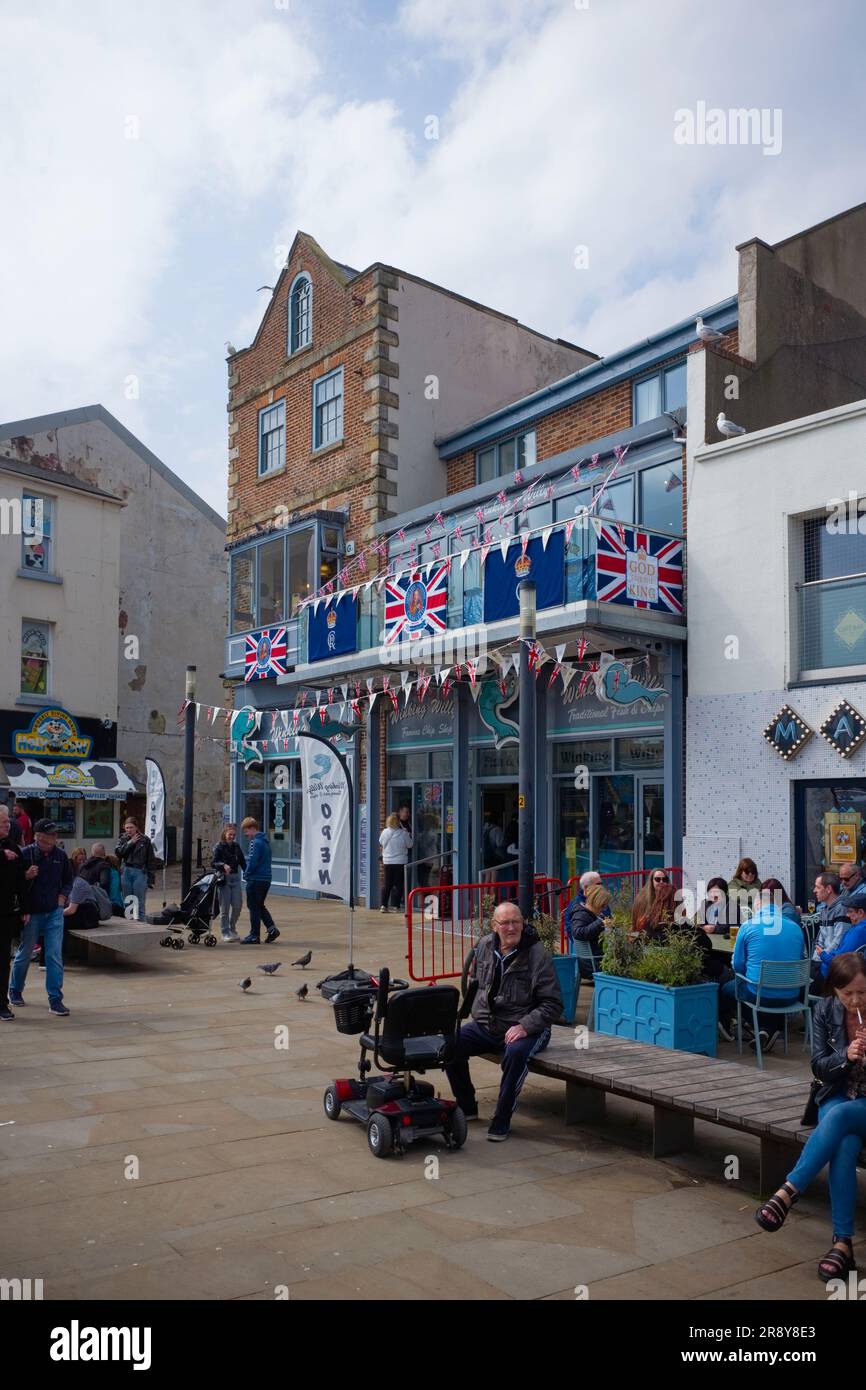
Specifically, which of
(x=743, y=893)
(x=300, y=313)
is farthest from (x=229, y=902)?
(x=300, y=313)

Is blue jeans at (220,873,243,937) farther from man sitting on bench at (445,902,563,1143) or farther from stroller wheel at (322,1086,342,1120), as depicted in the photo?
man sitting on bench at (445,902,563,1143)

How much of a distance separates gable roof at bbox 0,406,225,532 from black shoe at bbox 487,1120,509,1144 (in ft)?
84.6

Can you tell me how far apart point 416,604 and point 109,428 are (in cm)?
1883

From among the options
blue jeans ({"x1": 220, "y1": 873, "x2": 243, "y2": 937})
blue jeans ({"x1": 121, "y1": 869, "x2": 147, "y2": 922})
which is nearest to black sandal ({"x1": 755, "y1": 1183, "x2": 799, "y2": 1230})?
blue jeans ({"x1": 220, "y1": 873, "x2": 243, "y2": 937})

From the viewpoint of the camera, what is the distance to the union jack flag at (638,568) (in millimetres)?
14383

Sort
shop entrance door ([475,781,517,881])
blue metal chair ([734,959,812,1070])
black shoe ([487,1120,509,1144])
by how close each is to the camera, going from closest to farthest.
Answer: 1. black shoe ([487,1120,509,1144])
2. blue metal chair ([734,959,812,1070])
3. shop entrance door ([475,781,517,881])

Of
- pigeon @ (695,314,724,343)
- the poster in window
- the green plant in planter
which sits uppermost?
pigeon @ (695,314,724,343)

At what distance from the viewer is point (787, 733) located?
13.3m

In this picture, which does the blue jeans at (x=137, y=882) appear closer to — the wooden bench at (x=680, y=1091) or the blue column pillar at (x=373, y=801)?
the blue column pillar at (x=373, y=801)

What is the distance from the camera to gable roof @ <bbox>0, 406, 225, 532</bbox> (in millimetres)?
30484

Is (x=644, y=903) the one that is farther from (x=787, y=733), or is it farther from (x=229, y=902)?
(x=229, y=902)

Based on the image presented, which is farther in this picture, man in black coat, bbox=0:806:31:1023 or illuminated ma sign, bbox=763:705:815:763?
illuminated ma sign, bbox=763:705:815:763

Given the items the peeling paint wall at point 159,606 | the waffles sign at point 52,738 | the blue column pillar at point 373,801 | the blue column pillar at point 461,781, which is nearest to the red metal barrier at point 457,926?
the blue column pillar at point 461,781
